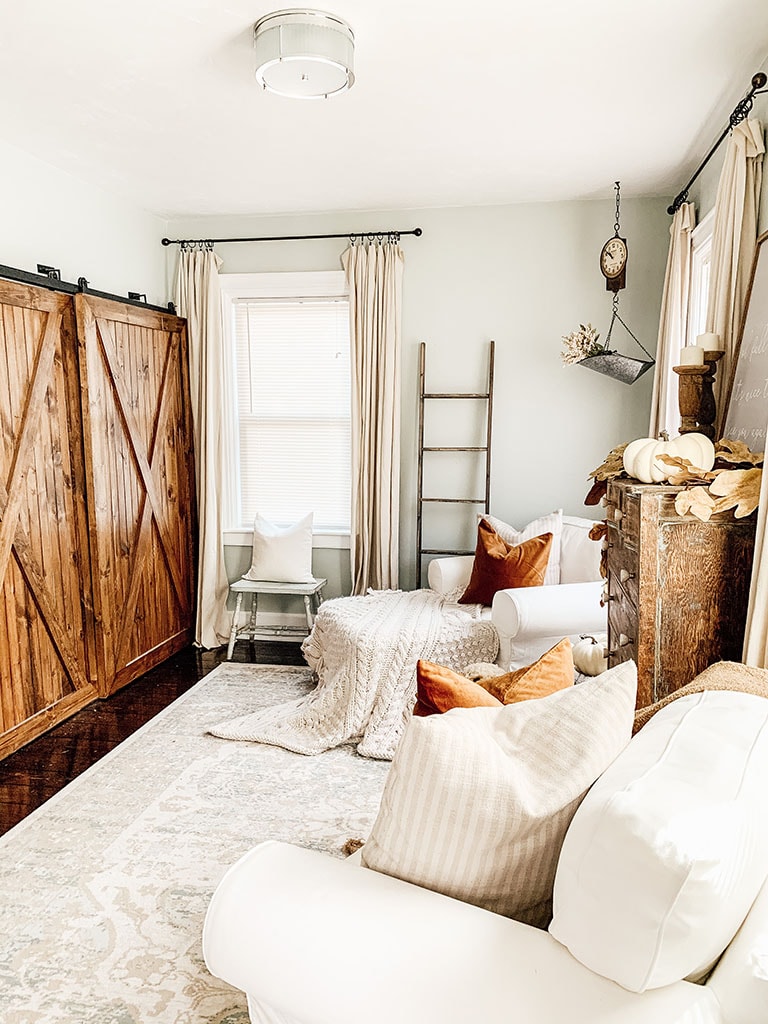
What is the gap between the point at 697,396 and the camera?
2.53 meters

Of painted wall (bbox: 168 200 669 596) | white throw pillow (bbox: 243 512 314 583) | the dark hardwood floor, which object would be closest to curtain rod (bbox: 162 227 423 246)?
painted wall (bbox: 168 200 669 596)

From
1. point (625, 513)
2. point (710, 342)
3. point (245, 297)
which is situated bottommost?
point (625, 513)

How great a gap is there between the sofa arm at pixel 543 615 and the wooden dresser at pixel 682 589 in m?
1.19

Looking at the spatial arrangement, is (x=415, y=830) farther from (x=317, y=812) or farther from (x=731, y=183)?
(x=731, y=183)

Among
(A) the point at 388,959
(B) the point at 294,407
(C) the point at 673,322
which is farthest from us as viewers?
(B) the point at 294,407

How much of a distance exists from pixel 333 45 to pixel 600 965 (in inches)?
97.3

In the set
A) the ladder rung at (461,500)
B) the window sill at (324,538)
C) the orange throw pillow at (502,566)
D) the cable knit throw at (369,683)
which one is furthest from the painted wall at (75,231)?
the orange throw pillow at (502,566)

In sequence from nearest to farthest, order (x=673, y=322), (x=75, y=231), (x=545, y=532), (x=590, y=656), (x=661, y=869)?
(x=661, y=869) → (x=590, y=656) → (x=673, y=322) → (x=75, y=231) → (x=545, y=532)

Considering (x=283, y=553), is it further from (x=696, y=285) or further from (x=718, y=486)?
(x=718, y=486)

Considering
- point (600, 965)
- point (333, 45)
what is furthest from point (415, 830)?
point (333, 45)

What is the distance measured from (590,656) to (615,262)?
7.13ft

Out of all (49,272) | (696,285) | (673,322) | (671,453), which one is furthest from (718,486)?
(49,272)

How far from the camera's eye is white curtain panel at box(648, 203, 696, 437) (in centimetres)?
370

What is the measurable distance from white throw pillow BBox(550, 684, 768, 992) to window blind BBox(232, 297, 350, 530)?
3.89 m
